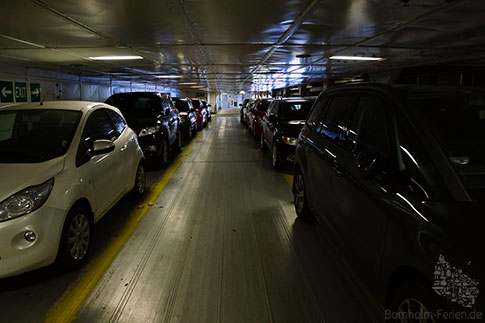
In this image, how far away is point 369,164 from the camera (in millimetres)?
2143

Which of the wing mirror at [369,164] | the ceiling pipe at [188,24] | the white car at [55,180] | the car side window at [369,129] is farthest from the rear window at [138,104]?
the wing mirror at [369,164]

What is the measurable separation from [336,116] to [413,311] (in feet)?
6.96

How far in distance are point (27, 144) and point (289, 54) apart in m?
6.49

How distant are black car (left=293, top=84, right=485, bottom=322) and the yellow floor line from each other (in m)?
2.32

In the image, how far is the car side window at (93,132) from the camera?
3.39m

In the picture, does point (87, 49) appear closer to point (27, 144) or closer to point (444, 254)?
point (27, 144)

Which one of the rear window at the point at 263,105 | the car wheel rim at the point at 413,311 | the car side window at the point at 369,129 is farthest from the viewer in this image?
the rear window at the point at 263,105

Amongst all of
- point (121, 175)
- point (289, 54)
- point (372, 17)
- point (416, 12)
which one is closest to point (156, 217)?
point (121, 175)

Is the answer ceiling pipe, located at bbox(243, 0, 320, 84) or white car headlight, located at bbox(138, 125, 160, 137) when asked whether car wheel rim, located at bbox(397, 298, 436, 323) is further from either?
white car headlight, located at bbox(138, 125, 160, 137)

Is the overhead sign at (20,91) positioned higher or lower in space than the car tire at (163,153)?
higher

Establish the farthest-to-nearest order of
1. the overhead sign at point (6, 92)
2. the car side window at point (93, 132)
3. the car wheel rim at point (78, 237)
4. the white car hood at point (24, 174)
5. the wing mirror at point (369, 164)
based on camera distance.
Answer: the overhead sign at point (6, 92)
the car side window at point (93, 132)
the car wheel rim at point (78, 237)
the white car hood at point (24, 174)
the wing mirror at point (369, 164)

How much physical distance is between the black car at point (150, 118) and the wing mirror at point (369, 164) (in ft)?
19.0

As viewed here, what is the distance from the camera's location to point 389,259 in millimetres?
1895

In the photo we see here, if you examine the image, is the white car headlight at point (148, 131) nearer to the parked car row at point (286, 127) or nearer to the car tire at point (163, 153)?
the car tire at point (163, 153)
